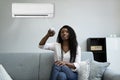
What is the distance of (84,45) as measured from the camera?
4715 mm

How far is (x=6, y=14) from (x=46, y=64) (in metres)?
1.74

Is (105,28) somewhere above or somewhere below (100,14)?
below

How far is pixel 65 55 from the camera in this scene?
10.2ft

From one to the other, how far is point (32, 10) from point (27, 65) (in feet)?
5.34

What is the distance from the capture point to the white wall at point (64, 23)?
4.49 metres

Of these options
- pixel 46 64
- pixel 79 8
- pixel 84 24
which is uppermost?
pixel 79 8

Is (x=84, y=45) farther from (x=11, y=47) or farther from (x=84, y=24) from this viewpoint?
(x=11, y=47)

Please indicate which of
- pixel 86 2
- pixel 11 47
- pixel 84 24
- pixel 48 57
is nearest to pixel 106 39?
pixel 84 24

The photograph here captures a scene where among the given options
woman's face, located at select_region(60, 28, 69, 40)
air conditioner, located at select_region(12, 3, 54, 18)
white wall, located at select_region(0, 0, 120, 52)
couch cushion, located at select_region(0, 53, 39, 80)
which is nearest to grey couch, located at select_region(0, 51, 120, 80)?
couch cushion, located at select_region(0, 53, 39, 80)

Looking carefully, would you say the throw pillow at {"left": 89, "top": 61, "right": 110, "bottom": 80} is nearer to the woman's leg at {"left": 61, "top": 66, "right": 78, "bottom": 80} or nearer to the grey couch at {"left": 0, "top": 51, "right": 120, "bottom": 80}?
the woman's leg at {"left": 61, "top": 66, "right": 78, "bottom": 80}

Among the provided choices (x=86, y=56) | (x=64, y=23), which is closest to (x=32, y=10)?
(x=64, y=23)

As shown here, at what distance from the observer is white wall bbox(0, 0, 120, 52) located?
14.7 feet

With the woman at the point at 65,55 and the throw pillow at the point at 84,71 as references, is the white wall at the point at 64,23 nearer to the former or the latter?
the woman at the point at 65,55

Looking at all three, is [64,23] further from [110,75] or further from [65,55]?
Answer: [110,75]
